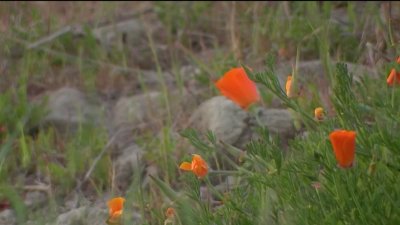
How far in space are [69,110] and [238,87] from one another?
195 cm

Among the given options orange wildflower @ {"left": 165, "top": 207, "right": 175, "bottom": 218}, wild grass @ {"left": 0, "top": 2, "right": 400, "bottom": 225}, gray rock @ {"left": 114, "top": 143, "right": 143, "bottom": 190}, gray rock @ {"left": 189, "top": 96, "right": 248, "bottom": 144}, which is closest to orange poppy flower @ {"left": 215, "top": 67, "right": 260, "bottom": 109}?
wild grass @ {"left": 0, "top": 2, "right": 400, "bottom": 225}

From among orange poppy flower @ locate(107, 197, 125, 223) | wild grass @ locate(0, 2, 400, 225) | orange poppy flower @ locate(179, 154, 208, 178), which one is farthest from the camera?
orange poppy flower @ locate(107, 197, 125, 223)

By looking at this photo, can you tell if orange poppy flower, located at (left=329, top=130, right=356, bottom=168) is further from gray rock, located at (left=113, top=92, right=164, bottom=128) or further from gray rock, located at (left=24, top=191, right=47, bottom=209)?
gray rock, located at (left=113, top=92, right=164, bottom=128)

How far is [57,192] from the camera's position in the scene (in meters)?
3.28

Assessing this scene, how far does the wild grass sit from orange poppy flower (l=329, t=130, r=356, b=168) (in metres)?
0.10

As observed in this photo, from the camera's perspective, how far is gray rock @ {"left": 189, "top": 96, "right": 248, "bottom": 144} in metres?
3.38

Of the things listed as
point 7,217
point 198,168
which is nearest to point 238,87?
point 198,168

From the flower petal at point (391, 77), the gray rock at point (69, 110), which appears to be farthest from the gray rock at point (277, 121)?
the flower petal at point (391, 77)

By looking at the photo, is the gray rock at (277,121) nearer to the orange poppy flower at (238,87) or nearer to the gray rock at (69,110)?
the gray rock at (69,110)

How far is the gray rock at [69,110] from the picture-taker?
3.96 m

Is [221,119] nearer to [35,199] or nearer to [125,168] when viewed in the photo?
[125,168]

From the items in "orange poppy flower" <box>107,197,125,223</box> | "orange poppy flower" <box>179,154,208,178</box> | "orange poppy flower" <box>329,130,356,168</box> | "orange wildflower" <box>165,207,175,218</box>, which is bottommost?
"orange wildflower" <box>165,207,175,218</box>

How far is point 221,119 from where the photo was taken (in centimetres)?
346

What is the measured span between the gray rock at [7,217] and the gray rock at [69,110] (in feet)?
2.56
